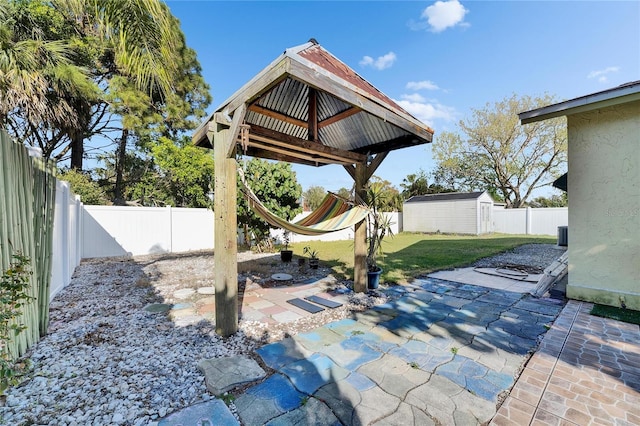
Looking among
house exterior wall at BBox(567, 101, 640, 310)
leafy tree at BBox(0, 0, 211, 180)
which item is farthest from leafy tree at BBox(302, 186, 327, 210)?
house exterior wall at BBox(567, 101, 640, 310)

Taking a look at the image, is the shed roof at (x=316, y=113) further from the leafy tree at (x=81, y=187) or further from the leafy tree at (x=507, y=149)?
the leafy tree at (x=507, y=149)

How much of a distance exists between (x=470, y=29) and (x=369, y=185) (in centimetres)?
601

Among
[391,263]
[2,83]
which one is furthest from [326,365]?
[2,83]

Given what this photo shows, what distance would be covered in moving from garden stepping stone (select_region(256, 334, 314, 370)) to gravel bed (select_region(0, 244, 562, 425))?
132 millimetres

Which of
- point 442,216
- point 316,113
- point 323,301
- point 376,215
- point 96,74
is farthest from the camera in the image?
point 442,216

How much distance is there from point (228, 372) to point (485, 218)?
1746 centimetres

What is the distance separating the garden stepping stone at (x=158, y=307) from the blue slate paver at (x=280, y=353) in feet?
6.42

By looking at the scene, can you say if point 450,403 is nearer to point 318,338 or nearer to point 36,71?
point 318,338

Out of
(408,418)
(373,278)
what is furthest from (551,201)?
(408,418)

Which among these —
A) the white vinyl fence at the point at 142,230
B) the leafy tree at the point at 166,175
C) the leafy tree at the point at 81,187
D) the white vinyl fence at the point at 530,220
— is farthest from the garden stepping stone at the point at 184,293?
the white vinyl fence at the point at 530,220

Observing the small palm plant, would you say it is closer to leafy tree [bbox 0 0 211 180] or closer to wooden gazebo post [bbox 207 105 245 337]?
wooden gazebo post [bbox 207 105 245 337]

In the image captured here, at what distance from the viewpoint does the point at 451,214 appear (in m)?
16.5

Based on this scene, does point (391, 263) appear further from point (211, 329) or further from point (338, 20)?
point (338, 20)

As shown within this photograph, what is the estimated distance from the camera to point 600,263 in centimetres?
395
